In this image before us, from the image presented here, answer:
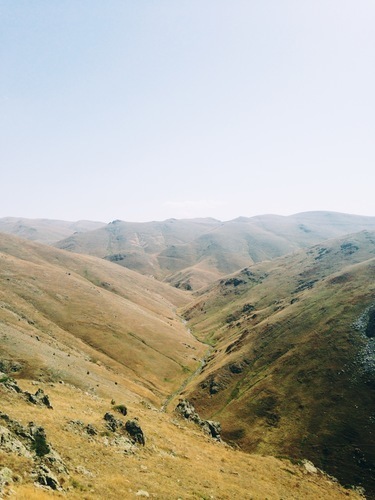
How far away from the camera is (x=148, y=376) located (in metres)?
109

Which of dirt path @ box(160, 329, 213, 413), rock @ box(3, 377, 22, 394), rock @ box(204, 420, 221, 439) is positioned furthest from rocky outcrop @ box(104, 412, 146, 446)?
dirt path @ box(160, 329, 213, 413)

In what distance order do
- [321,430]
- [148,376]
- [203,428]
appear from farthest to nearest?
[148,376]
[321,430]
[203,428]

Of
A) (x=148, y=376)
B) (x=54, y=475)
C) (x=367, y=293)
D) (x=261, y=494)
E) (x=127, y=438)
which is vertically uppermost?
(x=367, y=293)

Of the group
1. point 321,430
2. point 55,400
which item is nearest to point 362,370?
point 321,430

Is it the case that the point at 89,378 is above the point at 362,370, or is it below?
below

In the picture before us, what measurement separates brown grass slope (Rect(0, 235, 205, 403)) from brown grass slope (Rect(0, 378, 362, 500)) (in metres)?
23.8

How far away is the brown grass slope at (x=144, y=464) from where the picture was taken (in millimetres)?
23328

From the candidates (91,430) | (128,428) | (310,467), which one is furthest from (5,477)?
(310,467)

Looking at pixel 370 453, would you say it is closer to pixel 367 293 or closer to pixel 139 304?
pixel 367 293

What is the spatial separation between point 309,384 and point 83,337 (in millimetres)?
75838

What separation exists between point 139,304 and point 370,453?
144 meters

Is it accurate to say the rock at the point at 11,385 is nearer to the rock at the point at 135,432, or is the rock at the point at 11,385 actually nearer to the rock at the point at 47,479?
the rock at the point at 135,432

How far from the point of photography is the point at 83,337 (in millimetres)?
116625

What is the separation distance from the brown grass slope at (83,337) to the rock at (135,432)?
89.8 feet
